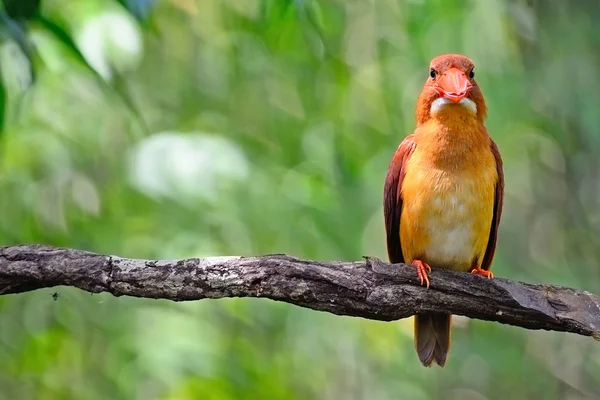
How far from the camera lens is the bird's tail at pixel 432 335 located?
146 inches

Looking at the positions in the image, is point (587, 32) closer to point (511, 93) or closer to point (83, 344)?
point (511, 93)

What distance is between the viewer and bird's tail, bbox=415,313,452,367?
3707 millimetres

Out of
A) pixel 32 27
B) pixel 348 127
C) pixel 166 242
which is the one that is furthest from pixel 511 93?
pixel 32 27

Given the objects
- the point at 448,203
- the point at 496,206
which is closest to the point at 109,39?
the point at 448,203

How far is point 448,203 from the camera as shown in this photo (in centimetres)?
336

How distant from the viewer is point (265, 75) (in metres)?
5.30

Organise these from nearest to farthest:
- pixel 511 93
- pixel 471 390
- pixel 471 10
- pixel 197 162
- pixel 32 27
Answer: pixel 32 27 < pixel 197 162 < pixel 471 10 < pixel 511 93 < pixel 471 390

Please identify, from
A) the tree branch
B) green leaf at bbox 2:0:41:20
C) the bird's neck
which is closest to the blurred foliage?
the bird's neck

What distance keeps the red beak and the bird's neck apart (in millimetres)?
89

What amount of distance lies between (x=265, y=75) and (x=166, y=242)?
1.45 metres

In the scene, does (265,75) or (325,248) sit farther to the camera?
(265,75)

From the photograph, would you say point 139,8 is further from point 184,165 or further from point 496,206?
point 496,206

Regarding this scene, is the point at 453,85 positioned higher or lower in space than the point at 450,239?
higher

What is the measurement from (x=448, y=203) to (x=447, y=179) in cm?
10
